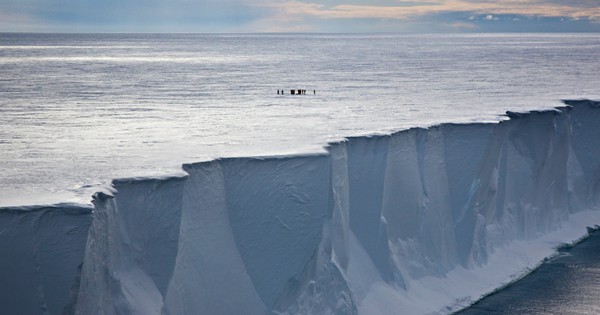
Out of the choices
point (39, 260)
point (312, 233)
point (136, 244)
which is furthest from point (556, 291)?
point (39, 260)

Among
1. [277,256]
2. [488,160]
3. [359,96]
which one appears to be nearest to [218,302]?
[277,256]

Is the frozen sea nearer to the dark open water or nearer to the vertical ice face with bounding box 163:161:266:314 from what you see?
the vertical ice face with bounding box 163:161:266:314

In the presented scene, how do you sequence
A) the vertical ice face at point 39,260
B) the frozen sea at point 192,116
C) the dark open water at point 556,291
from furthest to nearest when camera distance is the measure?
→ the dark open water at point 556,291 → the frozen sea at point 192,116 → the vertical ice face at point 39,260

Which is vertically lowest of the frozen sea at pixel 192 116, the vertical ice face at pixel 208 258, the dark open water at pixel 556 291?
the dark open water at pixel 556 291

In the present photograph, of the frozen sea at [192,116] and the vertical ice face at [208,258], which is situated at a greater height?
the frozen sea at [192,116]

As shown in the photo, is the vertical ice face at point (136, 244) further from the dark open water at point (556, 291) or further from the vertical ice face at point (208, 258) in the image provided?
the dark open water at point (556, 291)

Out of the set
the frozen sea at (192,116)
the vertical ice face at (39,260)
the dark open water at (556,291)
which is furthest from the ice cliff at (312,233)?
the frozen sea at (192,116)

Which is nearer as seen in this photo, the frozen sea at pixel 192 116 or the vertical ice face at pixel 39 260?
the vertical ice face at pixel 39 260

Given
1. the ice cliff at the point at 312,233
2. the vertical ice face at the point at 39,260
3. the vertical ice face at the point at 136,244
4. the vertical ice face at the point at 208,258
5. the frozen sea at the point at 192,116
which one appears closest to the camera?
the vertical ice face at the point at 39,260

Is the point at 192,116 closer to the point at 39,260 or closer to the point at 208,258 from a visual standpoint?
the point at 208,258
